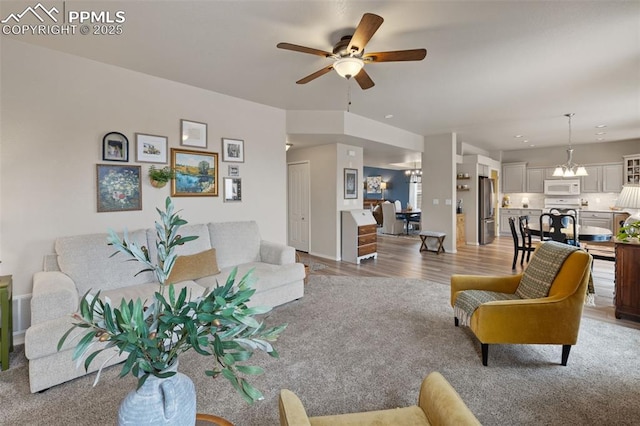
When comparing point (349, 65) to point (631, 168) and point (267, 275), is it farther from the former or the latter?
point (631, 168)

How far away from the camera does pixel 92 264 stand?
277 centimetres

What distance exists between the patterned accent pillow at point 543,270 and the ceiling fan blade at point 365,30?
2282mm

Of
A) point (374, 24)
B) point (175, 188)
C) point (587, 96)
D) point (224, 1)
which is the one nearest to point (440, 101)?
point (587, 96)

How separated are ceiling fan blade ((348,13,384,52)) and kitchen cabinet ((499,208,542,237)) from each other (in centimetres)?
870

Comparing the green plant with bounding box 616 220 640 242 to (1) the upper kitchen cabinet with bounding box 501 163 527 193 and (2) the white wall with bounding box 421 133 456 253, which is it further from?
(1) the upper kitchen cabinet with bounding box 501 163 527 193

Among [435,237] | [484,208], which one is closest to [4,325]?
[435,237]

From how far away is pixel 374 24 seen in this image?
208 centimetres

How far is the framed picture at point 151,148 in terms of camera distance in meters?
3.46

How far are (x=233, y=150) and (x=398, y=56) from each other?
262 cm

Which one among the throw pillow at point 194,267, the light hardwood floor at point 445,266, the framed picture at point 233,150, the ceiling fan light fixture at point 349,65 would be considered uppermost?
the ceiling fan light fixture at point 349,65

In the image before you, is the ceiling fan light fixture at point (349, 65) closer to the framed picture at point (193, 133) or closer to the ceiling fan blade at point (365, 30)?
the ceiling fan blade at point (365, 30)

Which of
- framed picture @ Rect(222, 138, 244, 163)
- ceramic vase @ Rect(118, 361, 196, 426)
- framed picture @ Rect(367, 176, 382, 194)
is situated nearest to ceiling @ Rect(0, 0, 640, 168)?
framed picture @ Rect(222, 138, 244, 163)

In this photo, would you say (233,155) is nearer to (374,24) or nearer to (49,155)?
(49,155)

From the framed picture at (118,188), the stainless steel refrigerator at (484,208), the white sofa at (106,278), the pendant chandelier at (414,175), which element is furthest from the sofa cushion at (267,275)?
the pendant chandelier at (414,175)
